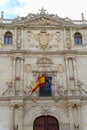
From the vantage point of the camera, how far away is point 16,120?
19.0m

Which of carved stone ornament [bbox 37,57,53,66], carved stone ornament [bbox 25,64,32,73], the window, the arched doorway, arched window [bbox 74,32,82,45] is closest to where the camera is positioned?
the arched doorway

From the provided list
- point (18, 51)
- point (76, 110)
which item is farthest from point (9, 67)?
point (76, 110)

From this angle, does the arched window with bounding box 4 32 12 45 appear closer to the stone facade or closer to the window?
the stone facade

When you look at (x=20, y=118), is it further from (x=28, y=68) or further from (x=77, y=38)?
(x=77, y=38)

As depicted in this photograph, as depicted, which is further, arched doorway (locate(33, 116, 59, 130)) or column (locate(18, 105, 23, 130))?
arched doorway (locate(33, 116, 59, 130))

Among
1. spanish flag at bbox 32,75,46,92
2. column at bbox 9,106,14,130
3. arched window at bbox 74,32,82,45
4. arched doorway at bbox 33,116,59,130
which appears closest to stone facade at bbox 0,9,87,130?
column at bbox 9,106,14,130

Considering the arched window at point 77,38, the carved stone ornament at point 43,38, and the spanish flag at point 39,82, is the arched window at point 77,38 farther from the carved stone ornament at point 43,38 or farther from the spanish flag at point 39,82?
the spanish flag at point 39,82

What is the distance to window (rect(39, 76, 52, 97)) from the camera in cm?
2020

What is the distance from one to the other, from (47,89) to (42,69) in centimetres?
166

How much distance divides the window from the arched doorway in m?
1.73

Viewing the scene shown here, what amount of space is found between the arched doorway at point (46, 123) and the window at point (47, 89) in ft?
5.67

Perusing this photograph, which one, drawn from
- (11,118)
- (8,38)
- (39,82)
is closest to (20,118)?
(11,118)

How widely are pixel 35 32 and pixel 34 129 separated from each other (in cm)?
819

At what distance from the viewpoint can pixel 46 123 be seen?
19.4 m
